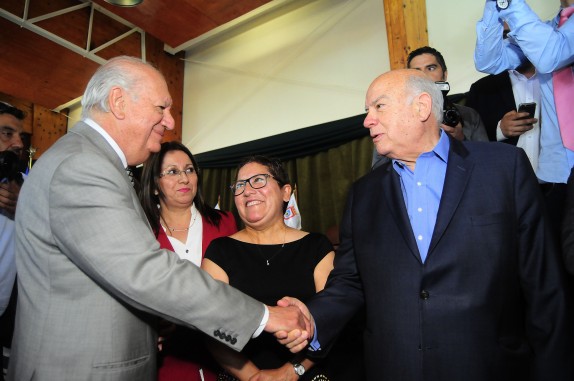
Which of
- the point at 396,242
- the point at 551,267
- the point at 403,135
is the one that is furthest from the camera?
the point at 403,135

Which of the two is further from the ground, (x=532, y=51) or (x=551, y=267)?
(x=532, y=51)

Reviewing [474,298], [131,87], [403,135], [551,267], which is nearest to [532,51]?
[403,135]

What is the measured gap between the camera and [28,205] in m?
1.41

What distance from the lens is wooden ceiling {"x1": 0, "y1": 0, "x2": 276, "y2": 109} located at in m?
5.35

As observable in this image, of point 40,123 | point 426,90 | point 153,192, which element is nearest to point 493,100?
point 426,90

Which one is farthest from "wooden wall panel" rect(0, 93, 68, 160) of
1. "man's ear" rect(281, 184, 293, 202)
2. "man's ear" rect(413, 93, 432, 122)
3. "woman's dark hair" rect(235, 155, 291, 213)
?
"man's ear" rect(413, 93, 432, 122)

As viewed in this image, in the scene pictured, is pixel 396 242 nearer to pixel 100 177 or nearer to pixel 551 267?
pixel 551 267

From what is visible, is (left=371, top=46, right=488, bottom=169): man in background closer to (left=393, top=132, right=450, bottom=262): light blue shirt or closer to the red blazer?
(left=393, top=132, right=450, bottom=262): light blue shirt

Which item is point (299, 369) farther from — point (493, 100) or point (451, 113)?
point (493, 100)

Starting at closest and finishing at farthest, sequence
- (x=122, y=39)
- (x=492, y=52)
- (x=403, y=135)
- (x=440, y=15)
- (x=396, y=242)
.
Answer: (x=396, y=242) → (x=403, y=135) → (x=492, y=52) → (x=440, y=15) → (x=122, y=39)

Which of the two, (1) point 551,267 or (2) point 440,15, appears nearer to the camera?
(1) point 551,267

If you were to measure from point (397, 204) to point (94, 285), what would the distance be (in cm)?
106

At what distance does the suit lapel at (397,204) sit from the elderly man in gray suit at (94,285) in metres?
0.58

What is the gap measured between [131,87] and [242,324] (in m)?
0.92
